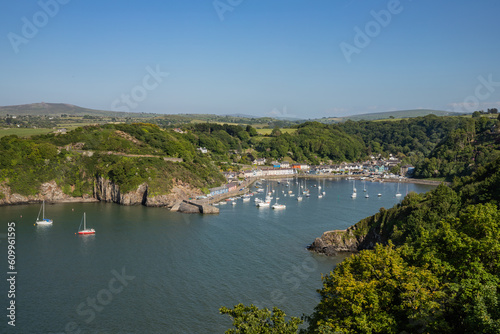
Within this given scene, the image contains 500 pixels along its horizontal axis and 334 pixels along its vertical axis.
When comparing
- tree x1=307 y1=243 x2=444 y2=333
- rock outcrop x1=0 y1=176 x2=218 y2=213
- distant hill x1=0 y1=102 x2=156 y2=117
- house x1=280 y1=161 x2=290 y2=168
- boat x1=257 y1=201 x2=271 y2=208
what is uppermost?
distant hill x1=0 y1=102 x2=156 y2=117

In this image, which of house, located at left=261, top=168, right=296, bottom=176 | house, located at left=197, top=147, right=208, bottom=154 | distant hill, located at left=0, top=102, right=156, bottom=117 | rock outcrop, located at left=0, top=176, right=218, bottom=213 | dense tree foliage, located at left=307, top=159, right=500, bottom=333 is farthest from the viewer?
distant hill, located at left=0, top=102, right=156, bottom=117

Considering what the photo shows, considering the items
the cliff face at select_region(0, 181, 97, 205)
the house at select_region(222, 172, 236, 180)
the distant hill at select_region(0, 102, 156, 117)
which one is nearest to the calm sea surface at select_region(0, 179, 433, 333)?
the cliff face at select_region(0, 181, 97, 205)

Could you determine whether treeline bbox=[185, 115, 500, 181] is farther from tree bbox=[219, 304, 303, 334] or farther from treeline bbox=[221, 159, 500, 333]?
tree bbox=[219, 304, 303, 334]

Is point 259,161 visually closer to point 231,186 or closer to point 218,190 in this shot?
point 231,186

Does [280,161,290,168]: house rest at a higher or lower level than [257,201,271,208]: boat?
higher

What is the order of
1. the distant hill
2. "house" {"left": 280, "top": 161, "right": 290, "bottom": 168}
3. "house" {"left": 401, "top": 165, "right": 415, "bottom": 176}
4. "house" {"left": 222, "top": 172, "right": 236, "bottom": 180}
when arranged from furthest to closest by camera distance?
the distant hill < "house" {"left": 280, "top": 161, "right": 290, "bottom": 168} < "house" {"left": 401, "top": 165, "right": 415, "bottom": 176} < "house" {"left": 222, "top": 172, "right": 236, "bottom": 180}

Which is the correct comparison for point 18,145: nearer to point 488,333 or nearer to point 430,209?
point 430,209

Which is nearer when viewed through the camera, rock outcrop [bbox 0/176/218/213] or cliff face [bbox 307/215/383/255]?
cliff face [bbox 307/215/383/255]
